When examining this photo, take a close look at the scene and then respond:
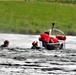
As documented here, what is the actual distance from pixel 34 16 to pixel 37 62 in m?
40.4

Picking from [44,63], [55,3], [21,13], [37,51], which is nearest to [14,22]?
[21,13]

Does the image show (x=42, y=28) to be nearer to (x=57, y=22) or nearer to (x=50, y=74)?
(x=57, y=22)

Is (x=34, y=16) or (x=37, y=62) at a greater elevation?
(x=34, y=16)

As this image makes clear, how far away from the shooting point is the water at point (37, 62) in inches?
1206

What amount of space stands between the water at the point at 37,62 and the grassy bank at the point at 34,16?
23723mm

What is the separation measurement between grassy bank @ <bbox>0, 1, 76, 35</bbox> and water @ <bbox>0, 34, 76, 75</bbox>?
23.7m

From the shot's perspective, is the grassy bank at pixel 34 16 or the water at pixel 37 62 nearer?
the water at pixel 37 62

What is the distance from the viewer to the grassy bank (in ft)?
218

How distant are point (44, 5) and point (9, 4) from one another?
4689 millimetres

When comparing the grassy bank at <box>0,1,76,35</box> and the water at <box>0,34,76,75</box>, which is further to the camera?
the grassy bank at <box>0,1,76,35</box>

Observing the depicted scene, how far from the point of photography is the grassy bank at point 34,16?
66375mm

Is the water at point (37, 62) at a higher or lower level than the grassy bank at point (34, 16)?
lower

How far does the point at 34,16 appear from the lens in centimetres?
7425

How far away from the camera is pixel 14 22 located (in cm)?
7019
